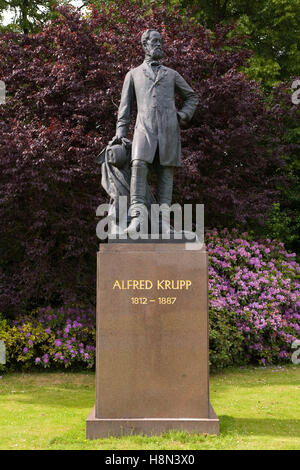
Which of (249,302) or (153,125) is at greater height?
(153,125)

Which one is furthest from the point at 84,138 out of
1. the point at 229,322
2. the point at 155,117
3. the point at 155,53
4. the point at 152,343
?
the point at 152,343

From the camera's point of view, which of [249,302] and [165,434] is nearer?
[165,434]

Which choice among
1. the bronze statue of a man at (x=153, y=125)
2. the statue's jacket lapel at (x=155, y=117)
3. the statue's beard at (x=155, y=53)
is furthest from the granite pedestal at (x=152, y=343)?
the statue's beard at (x=155, y=53)

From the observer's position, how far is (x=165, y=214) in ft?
20.6

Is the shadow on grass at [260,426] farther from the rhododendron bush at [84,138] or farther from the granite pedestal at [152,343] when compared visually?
the rhododendron bush at [84,138]

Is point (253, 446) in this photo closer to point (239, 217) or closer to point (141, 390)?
point (141, 390)

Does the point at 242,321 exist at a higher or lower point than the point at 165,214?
lower

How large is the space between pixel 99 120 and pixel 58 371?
4.98 m

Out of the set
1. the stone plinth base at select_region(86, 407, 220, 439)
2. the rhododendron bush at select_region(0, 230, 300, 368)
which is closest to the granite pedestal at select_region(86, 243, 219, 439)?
the stone plinth base at select_region(86, 407, 220, 439)

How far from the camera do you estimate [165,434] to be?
5336mm

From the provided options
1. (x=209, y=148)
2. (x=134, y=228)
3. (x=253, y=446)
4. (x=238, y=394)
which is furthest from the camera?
(x=209, y=148)

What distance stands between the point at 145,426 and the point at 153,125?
3.29 m

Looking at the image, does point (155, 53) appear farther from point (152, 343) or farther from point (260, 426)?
point (260, 426)

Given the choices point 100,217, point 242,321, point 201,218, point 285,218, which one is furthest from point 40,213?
point 285,218
